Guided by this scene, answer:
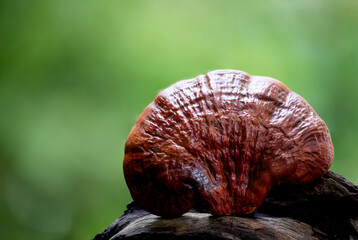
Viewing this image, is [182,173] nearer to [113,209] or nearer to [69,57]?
[113,209]

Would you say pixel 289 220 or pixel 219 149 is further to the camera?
pixel 289 220

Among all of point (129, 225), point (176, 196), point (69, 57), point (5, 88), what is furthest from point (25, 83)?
point (176, 196)

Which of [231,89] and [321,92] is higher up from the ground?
[231,89]

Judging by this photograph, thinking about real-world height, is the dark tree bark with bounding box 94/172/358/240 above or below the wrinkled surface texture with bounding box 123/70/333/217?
below

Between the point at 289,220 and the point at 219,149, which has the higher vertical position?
the point at 219,149

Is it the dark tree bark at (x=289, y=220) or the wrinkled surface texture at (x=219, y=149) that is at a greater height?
the wrinkled surface texture at (x=219, y=149)
